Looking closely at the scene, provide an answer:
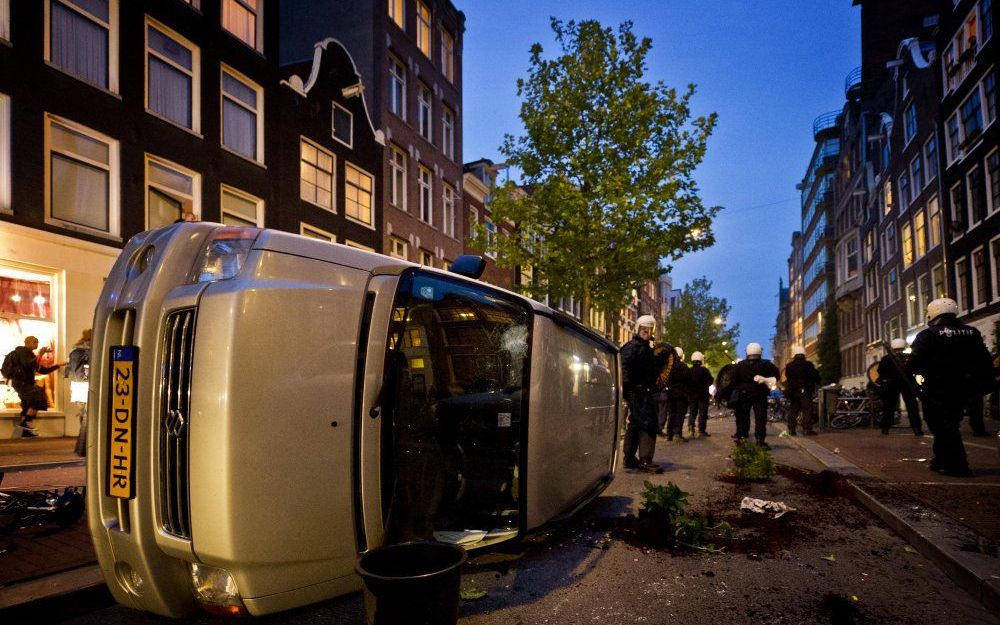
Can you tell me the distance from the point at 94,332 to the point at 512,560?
2.65m

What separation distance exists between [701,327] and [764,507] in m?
47.8

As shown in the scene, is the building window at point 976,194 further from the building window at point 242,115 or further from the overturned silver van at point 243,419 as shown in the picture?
the overturned silver van at point 243,419

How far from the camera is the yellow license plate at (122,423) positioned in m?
2.63

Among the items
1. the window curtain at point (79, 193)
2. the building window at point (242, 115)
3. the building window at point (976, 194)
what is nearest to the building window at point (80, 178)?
the window curtain at point (79, 193)

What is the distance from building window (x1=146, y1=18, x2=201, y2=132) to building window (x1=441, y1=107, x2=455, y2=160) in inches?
471

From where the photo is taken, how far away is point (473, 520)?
4047 millimetres

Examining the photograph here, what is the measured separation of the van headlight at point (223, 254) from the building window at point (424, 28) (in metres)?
22.3

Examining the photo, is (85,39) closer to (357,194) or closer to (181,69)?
(181,69)

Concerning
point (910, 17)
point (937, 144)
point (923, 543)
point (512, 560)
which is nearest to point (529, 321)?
point (512, 560)

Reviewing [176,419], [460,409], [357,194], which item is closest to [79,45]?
[357,194]

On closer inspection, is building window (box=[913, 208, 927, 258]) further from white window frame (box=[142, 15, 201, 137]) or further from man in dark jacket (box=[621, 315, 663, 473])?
white window frame (box=[142, 15, 201, 137])

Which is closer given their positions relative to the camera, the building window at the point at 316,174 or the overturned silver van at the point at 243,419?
the overturned silver van at the point at 243,419

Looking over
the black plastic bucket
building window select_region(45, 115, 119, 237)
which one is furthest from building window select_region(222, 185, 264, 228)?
the black plastic bucket

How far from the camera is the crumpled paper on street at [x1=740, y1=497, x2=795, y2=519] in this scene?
206 inches
